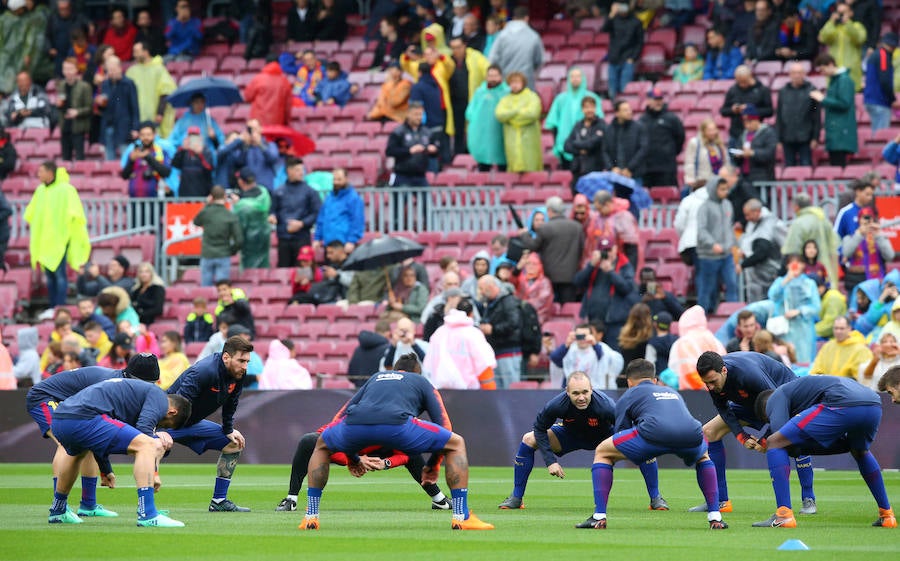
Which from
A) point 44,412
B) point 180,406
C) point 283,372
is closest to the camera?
point 180,406

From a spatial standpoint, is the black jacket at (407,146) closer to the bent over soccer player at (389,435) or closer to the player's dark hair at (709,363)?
the player's dark hair at (709,363)

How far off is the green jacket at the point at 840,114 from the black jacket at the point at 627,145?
9.82 ft

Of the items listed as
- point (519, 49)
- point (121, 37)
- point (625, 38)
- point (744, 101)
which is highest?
point (121, 37)

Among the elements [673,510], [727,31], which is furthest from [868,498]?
[727,31]

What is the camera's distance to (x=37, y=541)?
40.2 feet

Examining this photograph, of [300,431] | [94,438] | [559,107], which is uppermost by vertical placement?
[559,107]

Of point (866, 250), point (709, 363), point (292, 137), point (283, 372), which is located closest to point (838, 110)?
point (866, 250)

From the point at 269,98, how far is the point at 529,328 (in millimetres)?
9843

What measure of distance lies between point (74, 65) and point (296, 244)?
7.40 metres

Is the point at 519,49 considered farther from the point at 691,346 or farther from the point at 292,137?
the point at 691,346

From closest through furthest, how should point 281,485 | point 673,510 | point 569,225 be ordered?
1. point 673,510
2. point 281,485
3. point 569,225

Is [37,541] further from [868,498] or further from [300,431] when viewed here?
[300,431]

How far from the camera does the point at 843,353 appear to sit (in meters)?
20.9

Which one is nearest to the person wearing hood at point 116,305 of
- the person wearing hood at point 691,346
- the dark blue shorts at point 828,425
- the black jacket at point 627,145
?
the black jacket at point 627,145
